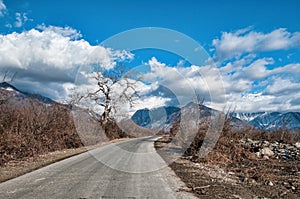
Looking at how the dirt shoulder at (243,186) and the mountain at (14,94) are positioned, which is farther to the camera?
the mountain at (14,94)

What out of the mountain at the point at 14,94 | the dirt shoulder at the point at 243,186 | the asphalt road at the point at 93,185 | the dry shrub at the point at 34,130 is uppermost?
the mountain at the point at 14,94

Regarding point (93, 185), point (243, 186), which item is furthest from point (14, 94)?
point (243, 186)

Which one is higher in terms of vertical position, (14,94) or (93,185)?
(14,94)

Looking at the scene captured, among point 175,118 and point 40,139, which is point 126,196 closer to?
point 40,139

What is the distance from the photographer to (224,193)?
825 centimetres

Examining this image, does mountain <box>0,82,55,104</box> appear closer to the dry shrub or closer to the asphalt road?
the dry shrub

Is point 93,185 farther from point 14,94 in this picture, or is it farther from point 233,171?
point 14,94

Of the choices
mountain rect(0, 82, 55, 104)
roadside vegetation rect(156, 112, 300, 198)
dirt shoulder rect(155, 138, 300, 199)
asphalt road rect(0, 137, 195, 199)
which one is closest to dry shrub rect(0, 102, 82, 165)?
mountain rect(0, 82, 55, 104)

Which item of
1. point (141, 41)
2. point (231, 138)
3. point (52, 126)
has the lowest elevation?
point (231, 138)

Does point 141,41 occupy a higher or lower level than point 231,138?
higher

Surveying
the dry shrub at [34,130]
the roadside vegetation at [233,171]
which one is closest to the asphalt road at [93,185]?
the roadside vegetation at [233,171]

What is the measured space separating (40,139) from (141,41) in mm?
9418

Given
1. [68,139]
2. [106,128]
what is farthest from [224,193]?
[106,128]

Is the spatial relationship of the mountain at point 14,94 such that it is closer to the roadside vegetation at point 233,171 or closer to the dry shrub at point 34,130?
the dry shrub at point 34,130
